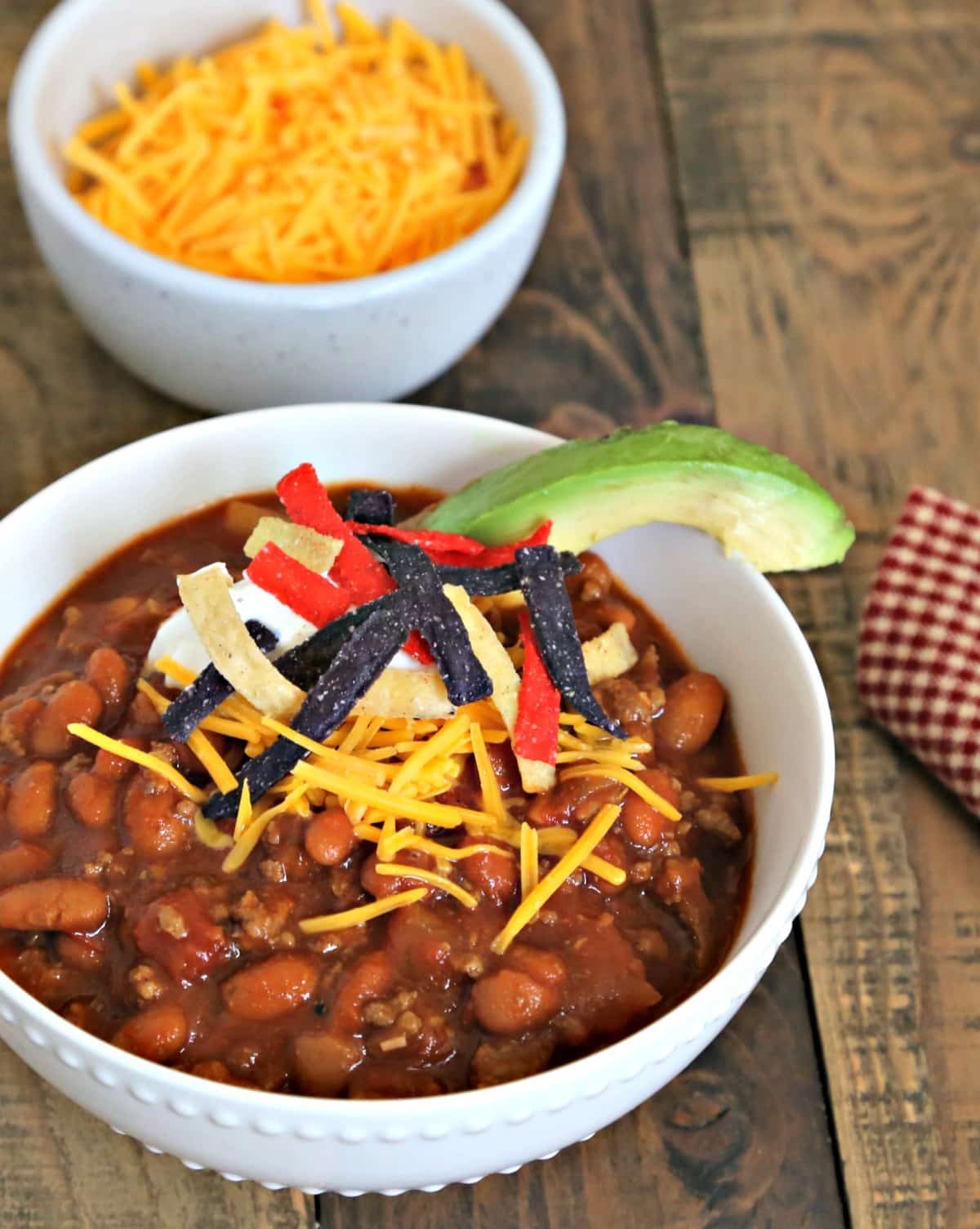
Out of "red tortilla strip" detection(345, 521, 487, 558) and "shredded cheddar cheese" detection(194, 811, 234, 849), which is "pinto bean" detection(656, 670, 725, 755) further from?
"shredded cheddar cheese" detection(194, 811, 234, 849)

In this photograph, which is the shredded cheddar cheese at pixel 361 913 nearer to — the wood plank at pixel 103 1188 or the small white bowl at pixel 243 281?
the wood plank at pixel 103 1188

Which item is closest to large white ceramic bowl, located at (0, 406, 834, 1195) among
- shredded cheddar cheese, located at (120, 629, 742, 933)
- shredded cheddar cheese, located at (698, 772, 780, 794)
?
shredded cheddar cheese, located at (698, 772, 780, 794)

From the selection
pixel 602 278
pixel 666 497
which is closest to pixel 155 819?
pixel 666 497

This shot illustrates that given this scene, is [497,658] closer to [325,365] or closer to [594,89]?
[325,365]

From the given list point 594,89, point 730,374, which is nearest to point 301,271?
point 730,374

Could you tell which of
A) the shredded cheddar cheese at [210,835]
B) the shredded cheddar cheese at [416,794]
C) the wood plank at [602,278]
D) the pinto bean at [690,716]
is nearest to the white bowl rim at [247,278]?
the wood plank at [602,278]

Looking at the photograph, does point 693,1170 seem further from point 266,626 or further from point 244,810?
point 266,626
